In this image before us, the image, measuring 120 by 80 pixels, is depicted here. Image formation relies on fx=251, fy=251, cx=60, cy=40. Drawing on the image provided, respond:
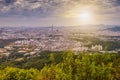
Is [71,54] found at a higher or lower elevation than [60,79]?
higher

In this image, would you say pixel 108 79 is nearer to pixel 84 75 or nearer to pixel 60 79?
pixel 84 75

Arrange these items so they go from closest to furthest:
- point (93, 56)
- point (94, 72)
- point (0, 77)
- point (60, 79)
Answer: point (94, 72)
point (60, 79)
point (93, 56)
point (0, 77)

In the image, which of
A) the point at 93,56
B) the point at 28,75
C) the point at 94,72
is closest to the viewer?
the point at 94,72

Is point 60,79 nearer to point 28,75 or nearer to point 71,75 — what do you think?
point 71,75

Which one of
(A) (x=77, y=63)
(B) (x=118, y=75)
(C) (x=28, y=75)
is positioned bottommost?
(C) (x=28, y=75)

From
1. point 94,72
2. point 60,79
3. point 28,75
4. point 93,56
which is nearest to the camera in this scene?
point 94,72

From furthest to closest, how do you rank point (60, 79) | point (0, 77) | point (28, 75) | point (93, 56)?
1. point (28, 75)
2. point (0, 77)
3. point (93, 56)
4. point (60, 79)

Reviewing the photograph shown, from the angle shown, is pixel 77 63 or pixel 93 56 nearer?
pixel 77 63

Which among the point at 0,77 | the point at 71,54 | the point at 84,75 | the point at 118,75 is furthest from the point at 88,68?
the point at 0,77

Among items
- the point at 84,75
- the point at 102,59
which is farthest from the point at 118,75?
the point at 84,75
